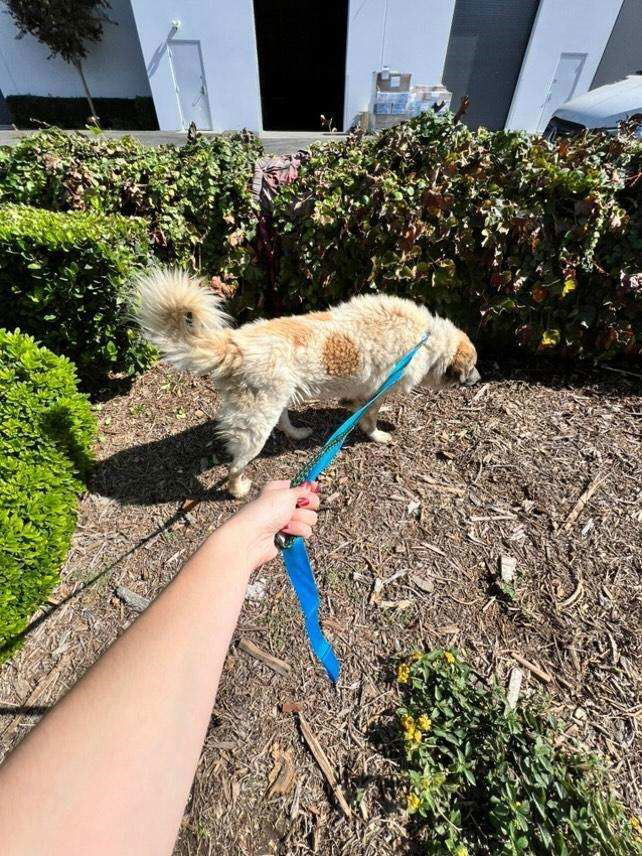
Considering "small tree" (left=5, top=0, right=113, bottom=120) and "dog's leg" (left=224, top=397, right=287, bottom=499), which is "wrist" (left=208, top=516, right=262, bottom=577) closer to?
"dog's leg" (left=224, top=397, right=287, bottom=499)

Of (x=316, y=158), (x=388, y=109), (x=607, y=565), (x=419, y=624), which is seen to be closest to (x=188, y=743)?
(x=419, y=624)

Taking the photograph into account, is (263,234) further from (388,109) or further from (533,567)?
(388,109)

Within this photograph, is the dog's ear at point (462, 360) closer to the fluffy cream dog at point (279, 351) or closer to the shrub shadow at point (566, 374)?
the fluffy cream dog at point (279, 351)

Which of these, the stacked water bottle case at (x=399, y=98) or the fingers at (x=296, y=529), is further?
the stacked water bottle case at (x=399, y=98)

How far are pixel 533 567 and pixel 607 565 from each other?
0.56 metres

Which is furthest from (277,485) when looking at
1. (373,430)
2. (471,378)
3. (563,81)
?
(563,81)

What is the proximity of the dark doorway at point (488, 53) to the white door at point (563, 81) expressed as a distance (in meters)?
1.45

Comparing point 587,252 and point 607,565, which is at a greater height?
point 587,252

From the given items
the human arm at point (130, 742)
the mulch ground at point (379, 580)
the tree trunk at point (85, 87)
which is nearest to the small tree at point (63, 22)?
the tree trunk at point (85, 87)

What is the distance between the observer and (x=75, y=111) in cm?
1820

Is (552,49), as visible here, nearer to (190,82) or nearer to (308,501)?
(190,82)

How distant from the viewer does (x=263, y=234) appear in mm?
4977

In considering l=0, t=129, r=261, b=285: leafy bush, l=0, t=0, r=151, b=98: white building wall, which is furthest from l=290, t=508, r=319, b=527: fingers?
l=0, t=0, r=151, b=98: white building wall

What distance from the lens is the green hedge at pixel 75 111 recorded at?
17922 millimetres
